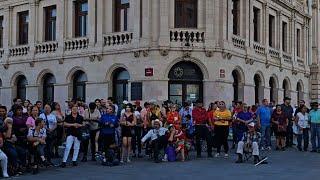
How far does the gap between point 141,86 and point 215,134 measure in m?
7.33

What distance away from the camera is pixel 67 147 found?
1486cm

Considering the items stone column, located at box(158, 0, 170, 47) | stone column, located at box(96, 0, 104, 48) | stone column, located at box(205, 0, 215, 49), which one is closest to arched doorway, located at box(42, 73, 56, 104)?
stone column, located at box(96, 0, 104, 48)

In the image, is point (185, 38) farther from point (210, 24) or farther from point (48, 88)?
point (48, 88)

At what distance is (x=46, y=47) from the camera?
1102 inches

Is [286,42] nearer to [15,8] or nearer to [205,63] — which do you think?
[205,63]

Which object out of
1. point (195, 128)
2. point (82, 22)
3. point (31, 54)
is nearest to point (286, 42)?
point (82, 22)

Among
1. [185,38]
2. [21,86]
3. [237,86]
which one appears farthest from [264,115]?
[21,86]

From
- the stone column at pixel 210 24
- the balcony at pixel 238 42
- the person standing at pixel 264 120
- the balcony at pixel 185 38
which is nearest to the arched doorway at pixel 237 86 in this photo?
the balcony at pixel 238 42

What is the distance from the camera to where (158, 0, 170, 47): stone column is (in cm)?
2331

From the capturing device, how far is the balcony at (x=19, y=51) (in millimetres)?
29000

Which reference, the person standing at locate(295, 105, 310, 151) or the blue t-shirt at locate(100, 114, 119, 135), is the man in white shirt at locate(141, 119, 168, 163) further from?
the person standing at locate(295, 105, 310, 151)

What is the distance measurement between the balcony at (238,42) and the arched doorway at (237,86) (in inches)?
52.1

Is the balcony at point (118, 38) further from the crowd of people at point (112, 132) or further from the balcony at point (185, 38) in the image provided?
the crowd of people at point (112, 132)

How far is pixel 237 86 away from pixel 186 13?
4763 millimetres
